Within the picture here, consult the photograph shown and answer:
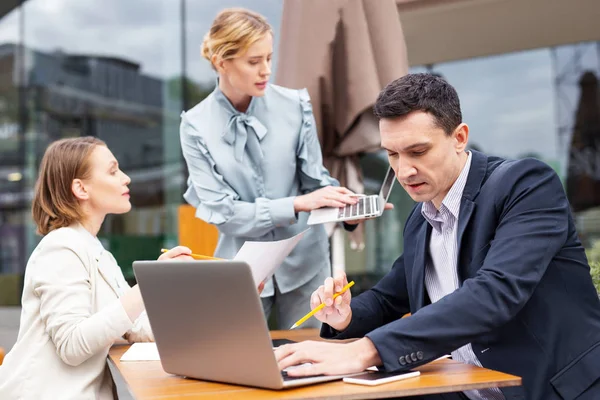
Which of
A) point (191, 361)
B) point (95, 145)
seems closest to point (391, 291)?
point (191, 361)

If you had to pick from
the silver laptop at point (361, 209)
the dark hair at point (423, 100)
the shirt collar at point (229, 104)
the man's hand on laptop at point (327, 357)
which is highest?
the shirt collar at point (229, 104)

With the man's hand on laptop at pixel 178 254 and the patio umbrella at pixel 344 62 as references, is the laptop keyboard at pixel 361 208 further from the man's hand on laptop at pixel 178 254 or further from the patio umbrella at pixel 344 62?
the patio umbrella at pixel 344 62

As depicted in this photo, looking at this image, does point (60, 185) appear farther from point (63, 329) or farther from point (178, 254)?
point (178, 254)

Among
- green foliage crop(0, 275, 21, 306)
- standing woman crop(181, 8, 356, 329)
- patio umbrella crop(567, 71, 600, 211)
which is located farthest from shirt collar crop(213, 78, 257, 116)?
patio umbrella crop(567, 71, 600, 211)

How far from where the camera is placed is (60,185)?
230 cm

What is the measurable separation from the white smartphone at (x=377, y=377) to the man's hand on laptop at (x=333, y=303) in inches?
10.8

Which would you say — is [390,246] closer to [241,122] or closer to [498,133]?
[498,133]

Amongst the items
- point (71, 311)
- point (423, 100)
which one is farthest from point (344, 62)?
point (71, 311)

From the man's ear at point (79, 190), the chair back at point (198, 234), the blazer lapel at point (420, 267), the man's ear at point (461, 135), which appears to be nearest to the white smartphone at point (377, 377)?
the blazer lapel at point (420, 267)

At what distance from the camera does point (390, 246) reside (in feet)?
20.5

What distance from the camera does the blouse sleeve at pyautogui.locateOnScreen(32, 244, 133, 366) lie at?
1887 millimetres

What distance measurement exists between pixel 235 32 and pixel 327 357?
1439mm

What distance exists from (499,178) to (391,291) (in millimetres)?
494

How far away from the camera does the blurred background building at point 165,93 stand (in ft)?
21.6
